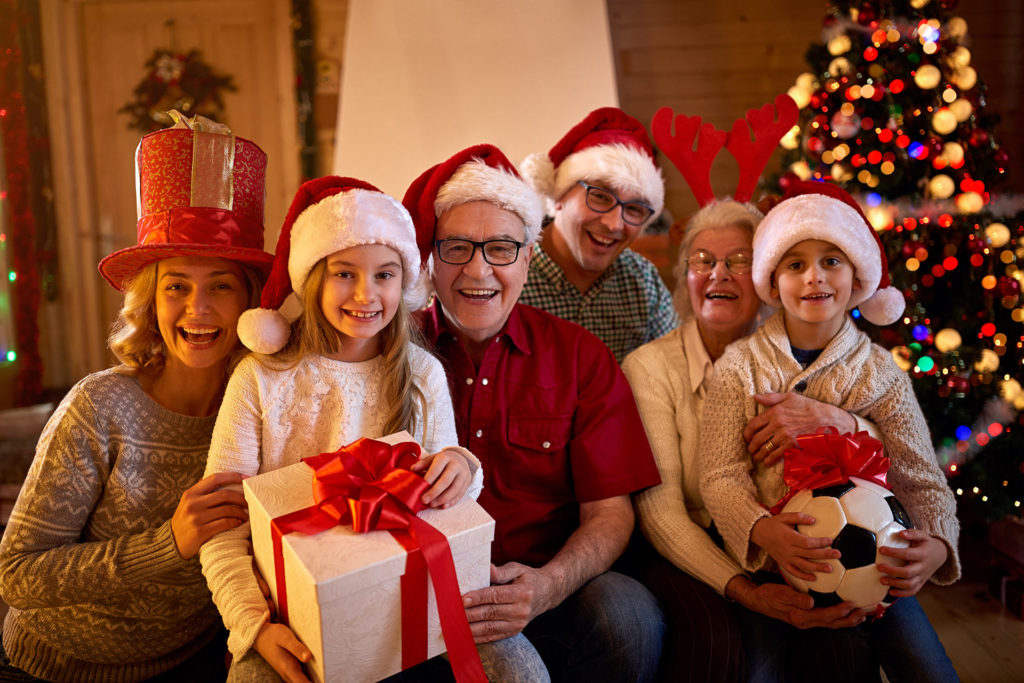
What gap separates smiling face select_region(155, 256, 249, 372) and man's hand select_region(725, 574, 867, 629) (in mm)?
1309

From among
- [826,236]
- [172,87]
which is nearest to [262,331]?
[826,236]

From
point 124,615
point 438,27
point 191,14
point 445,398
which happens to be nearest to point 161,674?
point 124,615

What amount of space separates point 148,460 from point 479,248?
0.88 meters

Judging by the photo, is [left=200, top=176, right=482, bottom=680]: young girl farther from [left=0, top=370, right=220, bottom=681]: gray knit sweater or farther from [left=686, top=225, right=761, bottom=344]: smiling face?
[left=686, top=225, right=761, bottom=344]: smiling face

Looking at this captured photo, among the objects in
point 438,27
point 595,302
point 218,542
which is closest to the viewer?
point 218,542

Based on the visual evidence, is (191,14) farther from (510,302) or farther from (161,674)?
(161,674)

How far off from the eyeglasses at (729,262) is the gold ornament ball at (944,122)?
1388mm

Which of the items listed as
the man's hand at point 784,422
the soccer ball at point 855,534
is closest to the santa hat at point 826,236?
the man's hand at point 784,422

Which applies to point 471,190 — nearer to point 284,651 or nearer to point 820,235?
point 820,235

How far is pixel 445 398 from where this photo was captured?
155 centimetres

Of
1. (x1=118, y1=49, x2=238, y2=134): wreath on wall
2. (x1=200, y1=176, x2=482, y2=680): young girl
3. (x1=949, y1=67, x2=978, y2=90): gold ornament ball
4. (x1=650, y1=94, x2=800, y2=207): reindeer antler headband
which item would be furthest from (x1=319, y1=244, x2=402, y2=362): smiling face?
(x1=118, y1=49, x2=238, y2=134): wreath on wall

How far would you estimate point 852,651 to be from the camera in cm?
144

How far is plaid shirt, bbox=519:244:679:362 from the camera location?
2.32 meters

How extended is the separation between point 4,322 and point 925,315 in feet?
15.3
